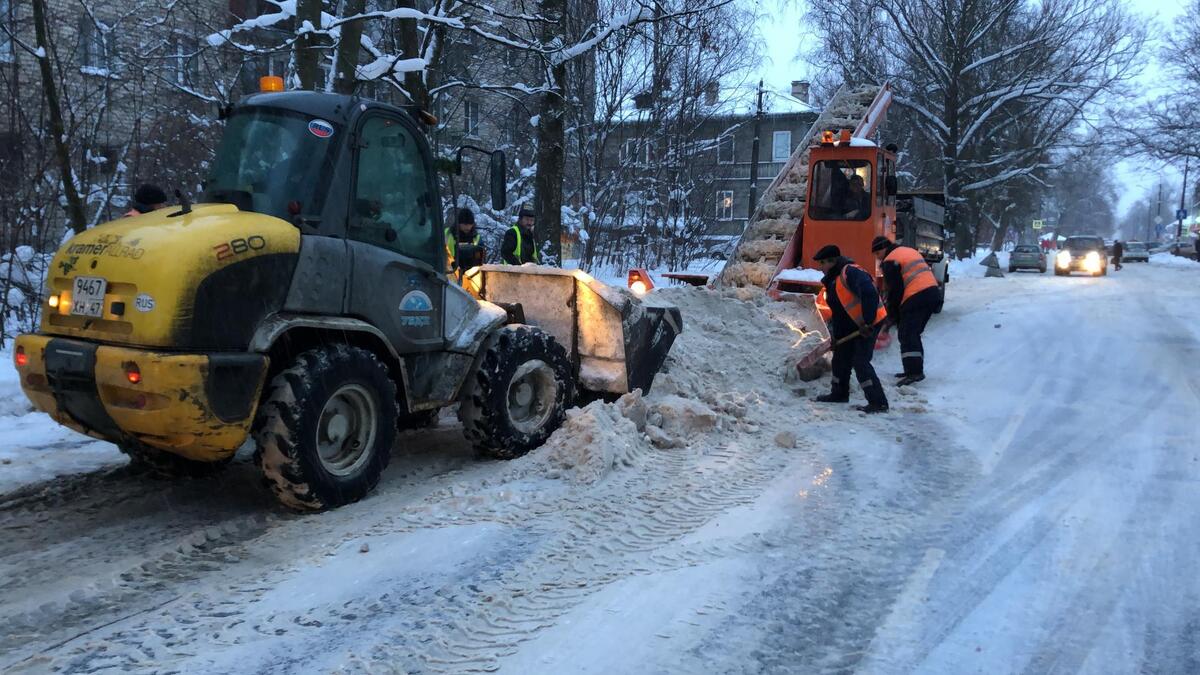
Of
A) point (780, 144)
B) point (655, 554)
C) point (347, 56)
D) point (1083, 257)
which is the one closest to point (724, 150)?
point (347, 56)

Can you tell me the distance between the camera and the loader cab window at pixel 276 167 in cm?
467

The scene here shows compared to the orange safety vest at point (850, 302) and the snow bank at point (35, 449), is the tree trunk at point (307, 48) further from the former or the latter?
the orange safety vest at point (850, 302)

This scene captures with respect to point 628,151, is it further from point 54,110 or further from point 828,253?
point 54,110

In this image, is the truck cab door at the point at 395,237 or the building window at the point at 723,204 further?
the building window at the point at 723,204

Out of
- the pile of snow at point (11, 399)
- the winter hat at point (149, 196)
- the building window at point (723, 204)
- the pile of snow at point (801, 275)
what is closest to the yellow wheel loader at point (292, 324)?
the winter hat at point (149, 196)

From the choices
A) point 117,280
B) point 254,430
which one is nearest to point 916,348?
point 254,430

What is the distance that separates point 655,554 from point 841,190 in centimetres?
849

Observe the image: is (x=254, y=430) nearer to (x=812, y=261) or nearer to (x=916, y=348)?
(x=916, y=348)

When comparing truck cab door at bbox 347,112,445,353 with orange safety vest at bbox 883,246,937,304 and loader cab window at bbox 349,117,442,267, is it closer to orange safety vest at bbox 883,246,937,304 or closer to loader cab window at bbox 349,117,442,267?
loader cab window at bbox 349,117,442,267

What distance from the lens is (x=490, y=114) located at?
18078mm

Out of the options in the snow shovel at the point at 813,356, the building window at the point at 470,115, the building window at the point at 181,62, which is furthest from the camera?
the building window at the point at 470,115

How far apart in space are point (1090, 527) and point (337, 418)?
424 cm

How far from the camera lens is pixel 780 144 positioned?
4859 cm

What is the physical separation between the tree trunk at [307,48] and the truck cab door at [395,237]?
5482 millimetres
